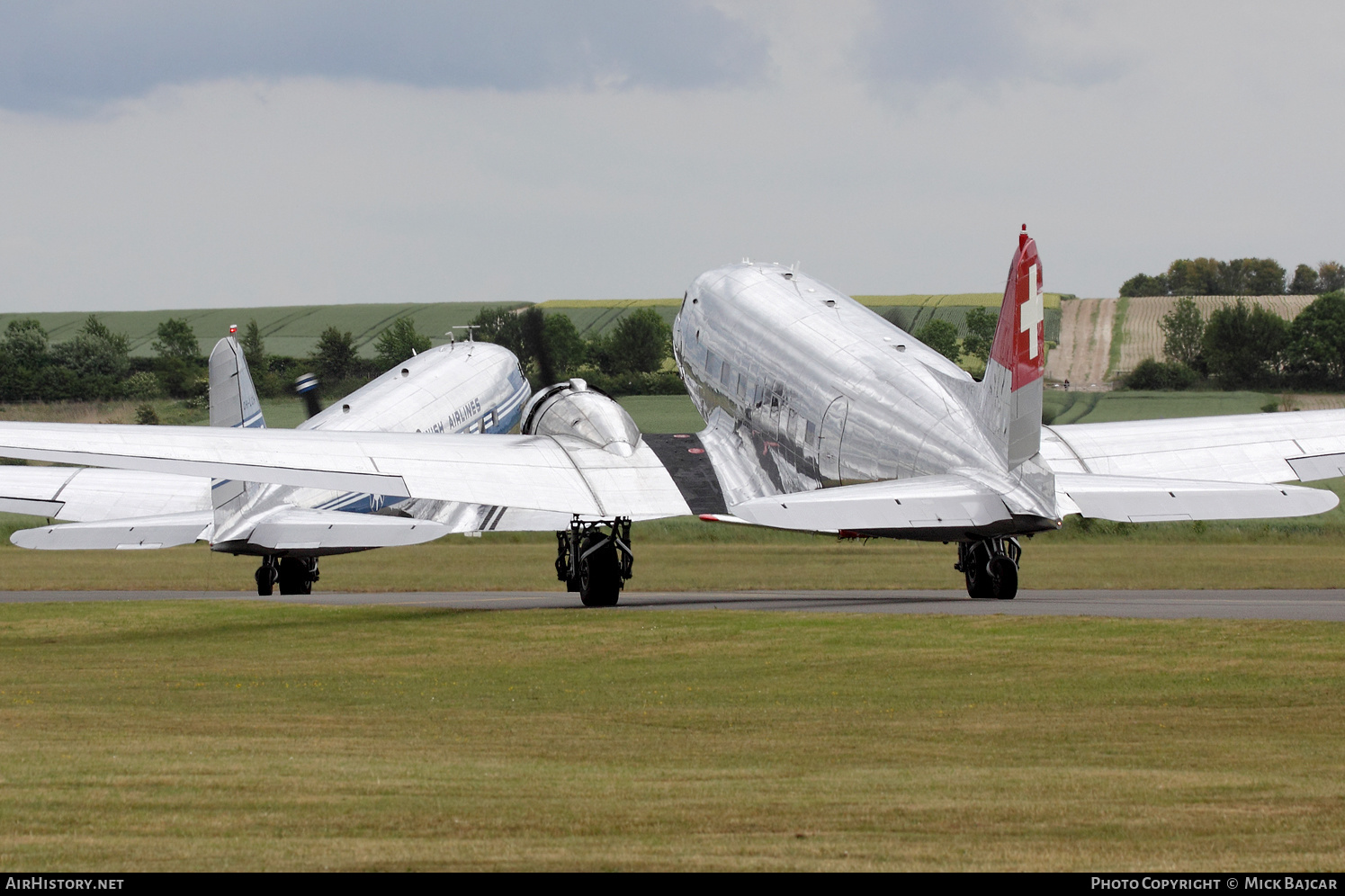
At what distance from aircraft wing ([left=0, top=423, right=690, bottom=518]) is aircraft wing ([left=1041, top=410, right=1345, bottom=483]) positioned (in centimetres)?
762

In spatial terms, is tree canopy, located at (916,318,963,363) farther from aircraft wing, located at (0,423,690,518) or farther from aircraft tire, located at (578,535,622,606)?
aircraft tire, located at (578,535,622,606)

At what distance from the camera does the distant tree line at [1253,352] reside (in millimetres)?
82250

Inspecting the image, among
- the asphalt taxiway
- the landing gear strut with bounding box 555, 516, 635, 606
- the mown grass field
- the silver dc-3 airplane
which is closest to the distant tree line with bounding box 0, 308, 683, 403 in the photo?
the mown grass field

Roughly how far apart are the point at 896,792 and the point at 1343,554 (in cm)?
3606

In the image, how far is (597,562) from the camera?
2925 centimetres

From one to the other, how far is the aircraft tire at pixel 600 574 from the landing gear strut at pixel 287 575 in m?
10.2

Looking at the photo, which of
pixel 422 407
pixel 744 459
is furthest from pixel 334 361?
pixel 744 459

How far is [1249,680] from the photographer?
16703 mm

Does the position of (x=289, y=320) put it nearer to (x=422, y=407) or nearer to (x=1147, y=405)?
(x=1147, y=405)

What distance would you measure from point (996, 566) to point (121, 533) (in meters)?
17.6

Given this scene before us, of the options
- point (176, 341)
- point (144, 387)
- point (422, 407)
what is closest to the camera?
point (422, 407)

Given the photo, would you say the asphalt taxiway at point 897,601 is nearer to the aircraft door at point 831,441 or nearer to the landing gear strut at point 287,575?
the landing gear strut at point 287,575

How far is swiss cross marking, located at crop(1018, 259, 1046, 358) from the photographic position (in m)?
23.6
